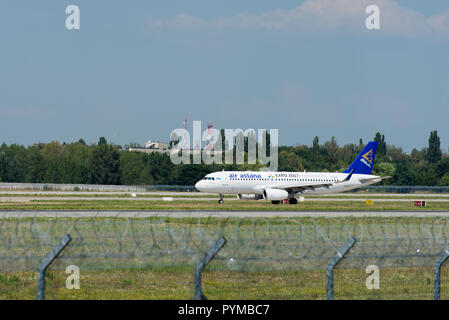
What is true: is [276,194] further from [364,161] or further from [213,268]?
[213,268]

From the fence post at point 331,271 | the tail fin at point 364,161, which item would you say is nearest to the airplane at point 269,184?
the tail fin at point 364,161

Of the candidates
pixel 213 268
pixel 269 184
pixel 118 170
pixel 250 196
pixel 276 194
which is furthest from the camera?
pixel 118 170

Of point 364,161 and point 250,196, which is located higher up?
point 364,161

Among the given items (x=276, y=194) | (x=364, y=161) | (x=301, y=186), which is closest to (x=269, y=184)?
(x=301, y=186)

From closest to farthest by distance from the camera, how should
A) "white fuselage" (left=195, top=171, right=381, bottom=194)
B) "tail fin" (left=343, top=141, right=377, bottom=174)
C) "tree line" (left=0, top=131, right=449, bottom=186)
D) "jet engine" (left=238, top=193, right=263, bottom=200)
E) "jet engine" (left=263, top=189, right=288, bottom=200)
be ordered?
"jet engine" (left=263, top=189, right=288, bottom=200)
"white fuselage" (left=195, top=171, right=381, bottom=194)
"jet engine" (left=238, top=193, right=263, bottom=200)
"tail fin" (left=343, top=141, right=377, bottom=174)
"tree line" (left=0, top=131, right=449, bottom=186)

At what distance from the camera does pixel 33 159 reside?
170625mm

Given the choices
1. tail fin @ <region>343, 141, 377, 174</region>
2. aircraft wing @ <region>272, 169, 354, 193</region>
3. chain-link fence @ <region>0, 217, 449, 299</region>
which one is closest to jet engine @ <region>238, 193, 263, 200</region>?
aircraft wing @ <region>272, 169, 354, 193</region>

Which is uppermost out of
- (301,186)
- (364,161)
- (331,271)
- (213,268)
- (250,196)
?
(364,161)

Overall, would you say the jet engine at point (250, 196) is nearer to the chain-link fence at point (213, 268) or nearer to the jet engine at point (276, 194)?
the jet engine at point (276, 194)

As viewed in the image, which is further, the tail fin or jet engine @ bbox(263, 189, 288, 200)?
the tail fin

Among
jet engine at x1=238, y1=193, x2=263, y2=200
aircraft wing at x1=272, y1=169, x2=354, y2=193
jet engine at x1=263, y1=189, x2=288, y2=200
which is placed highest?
aircraft wing at x1=272, y1=169, x2=354, y2=193

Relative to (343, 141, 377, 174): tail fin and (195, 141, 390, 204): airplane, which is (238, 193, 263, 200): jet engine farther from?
(343, 141, 377, 174): tail fin

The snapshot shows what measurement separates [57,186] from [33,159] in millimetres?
→ 42207
